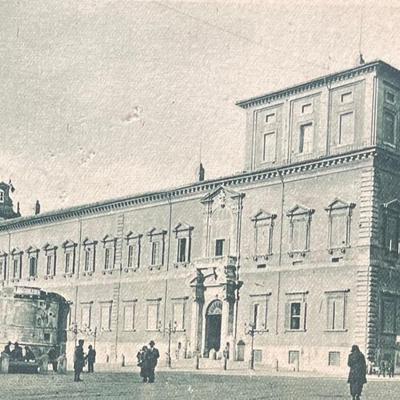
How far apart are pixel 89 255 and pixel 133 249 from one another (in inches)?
188

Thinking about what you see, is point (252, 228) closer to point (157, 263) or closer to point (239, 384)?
point (157, 263)

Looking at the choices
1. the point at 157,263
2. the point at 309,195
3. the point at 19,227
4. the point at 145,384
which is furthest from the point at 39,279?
the point at 145,384

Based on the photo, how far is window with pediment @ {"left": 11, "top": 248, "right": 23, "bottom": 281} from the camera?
60719 millimetres

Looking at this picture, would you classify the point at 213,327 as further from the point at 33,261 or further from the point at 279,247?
the point at 33,261

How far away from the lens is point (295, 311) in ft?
130

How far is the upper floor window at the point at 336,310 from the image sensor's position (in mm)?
37438

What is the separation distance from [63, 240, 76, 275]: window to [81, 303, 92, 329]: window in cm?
267

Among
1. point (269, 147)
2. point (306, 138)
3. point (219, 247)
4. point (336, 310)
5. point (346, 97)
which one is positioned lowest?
point (336, 310)

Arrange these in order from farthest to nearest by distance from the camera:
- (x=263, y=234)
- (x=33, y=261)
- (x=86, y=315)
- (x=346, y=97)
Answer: (x=33, y=261) → (x=86, y=315) → (x=263, y=234) → (x=346, y=97)

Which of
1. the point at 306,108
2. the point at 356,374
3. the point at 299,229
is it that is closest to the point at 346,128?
the point at 306,108

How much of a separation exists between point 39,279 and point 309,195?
25.1 metres

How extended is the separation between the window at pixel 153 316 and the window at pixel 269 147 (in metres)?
10.6

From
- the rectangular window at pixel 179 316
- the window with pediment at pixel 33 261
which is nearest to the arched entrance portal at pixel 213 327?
the rectangular window at pixel 179 316

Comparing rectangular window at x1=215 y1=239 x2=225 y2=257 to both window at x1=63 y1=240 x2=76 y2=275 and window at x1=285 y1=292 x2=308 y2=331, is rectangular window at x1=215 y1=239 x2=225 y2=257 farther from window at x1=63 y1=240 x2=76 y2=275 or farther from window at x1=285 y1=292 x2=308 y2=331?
window at x1=63 y1=240 x2=76 y2=275
